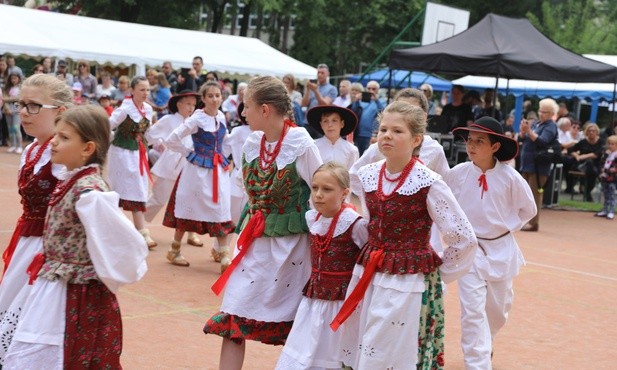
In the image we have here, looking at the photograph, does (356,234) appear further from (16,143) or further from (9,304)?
(16,143)

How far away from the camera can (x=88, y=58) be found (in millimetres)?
23219

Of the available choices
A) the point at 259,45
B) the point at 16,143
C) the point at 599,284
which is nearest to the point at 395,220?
the point at 599,284

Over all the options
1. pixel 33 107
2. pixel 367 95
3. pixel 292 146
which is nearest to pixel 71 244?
pixel 33 107

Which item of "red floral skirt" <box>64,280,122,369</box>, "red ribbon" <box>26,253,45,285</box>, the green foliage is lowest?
"red floral skirt" <box>64,280,122,369</box>

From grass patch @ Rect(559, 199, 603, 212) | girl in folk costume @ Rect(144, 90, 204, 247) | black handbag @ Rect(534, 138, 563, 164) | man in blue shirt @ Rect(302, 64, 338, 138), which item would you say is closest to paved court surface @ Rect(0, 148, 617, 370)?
girl in folk costume @ Rect(144, 90, 204, 247)

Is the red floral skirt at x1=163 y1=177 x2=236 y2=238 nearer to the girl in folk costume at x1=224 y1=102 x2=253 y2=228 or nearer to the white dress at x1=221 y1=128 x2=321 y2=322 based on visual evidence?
the girl in folk costume at x1=224 y1=102 x2=253 y2=228

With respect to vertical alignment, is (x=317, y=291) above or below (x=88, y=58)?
below

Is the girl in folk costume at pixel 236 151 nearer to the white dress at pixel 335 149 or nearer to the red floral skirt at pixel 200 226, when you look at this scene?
the red floral skirt at pixel 200 226

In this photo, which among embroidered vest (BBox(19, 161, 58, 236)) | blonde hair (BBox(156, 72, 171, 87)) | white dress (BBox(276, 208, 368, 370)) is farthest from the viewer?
blonde hair (BBox(156, 72, 171, 87))

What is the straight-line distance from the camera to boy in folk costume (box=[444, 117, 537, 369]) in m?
6.54

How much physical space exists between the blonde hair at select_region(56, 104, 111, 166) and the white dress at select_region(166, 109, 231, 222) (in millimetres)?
5347

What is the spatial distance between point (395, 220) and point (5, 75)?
18693 millimetres

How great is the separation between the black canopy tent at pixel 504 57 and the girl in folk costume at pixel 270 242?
1277 cm

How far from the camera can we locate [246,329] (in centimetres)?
544
